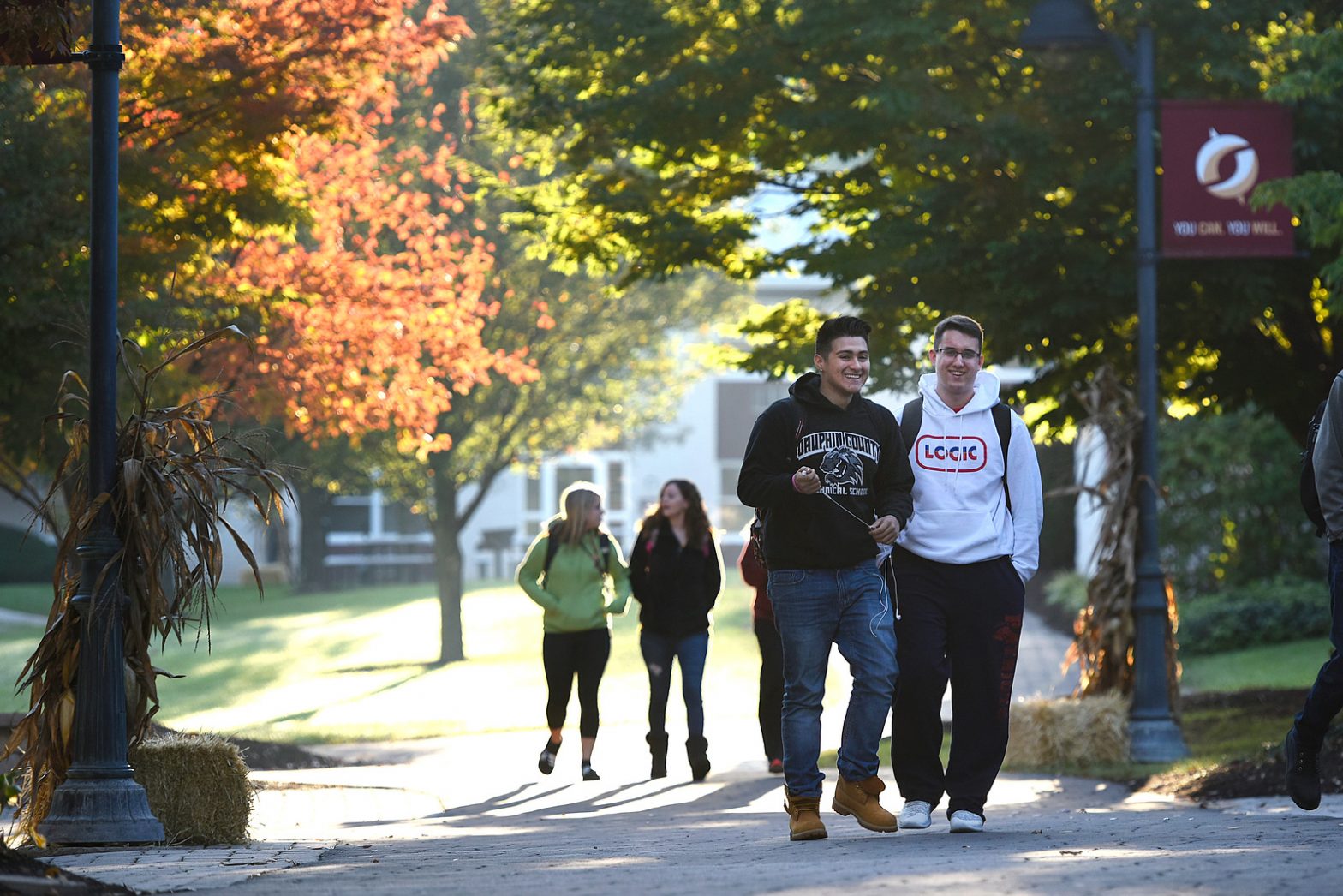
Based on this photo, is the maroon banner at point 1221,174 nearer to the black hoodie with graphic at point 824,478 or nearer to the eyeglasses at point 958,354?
the eyeglasses at point 958,354

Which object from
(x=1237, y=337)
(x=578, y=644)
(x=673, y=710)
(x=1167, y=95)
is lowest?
(x=673, y=710)

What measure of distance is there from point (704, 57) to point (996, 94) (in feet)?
7.96

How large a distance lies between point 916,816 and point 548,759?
18.2ft

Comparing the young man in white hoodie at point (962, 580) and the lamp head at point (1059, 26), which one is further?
the lamp head at point (1059, 26)

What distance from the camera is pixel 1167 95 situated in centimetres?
1530

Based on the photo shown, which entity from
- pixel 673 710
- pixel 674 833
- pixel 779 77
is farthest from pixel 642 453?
pixel 674 833

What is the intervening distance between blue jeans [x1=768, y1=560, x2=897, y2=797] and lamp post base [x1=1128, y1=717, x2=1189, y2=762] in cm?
653

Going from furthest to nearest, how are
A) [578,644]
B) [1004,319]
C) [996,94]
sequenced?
1. [996,94]
2. [1004,319]
3. [578,644]

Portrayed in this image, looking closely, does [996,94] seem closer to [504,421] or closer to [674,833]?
[674,833]

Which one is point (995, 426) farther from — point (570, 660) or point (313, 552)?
point (313, 552)

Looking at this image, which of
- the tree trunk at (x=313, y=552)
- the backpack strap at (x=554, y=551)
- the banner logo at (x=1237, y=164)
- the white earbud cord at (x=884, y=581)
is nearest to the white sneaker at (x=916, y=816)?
the white earbud cord at (x=884, y=581)

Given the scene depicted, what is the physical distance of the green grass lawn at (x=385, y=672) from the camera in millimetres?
21922

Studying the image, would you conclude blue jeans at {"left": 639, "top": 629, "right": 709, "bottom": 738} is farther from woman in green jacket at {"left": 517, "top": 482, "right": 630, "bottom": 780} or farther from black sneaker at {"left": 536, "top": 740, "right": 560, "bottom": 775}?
black sneaker at {"left": 536, "top": 740, "right": 560, "bottom": 775}

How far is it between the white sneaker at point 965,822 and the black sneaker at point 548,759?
→ 18.3 feet
